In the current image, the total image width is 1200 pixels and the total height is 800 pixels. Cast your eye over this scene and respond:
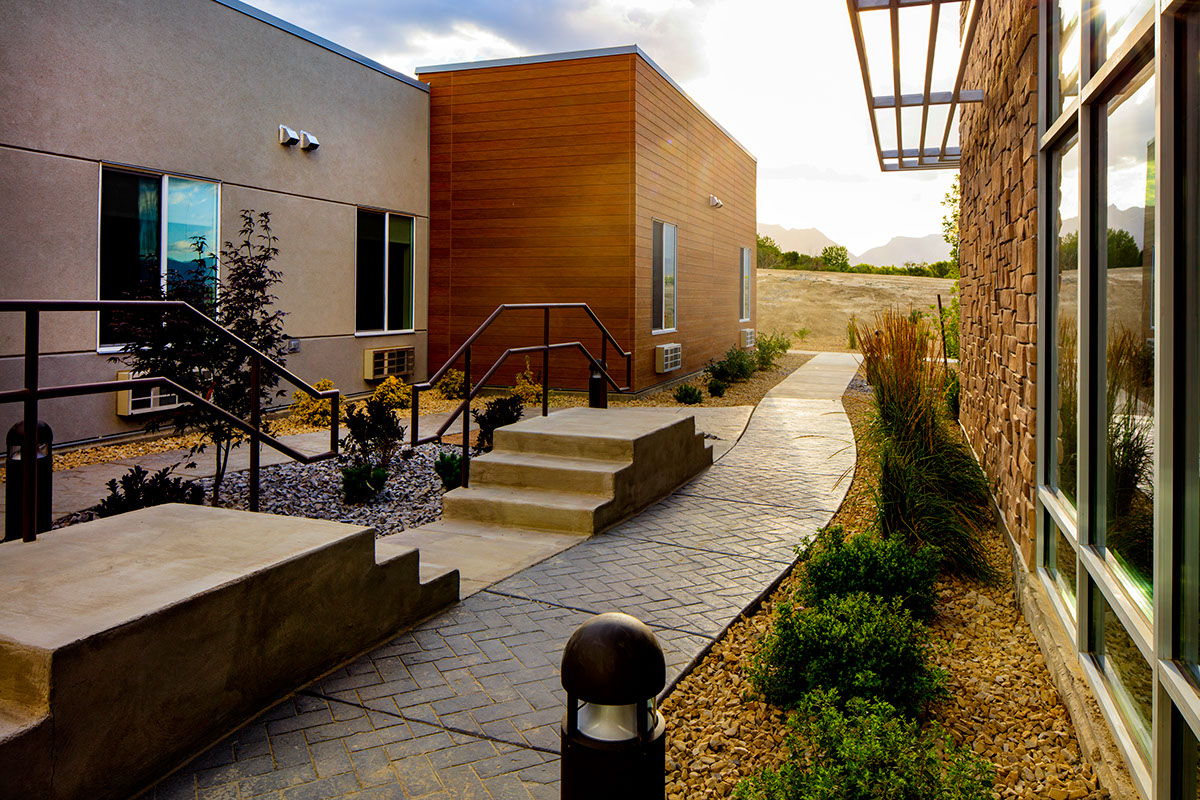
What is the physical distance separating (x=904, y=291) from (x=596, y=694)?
1406 inches

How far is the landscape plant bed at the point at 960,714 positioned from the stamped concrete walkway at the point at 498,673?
14cm

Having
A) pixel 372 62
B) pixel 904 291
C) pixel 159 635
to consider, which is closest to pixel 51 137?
pixel 372 62

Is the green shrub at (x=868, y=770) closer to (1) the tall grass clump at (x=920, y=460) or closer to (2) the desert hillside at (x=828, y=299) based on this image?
(1) the tall grass clump at (x=920, y=460)

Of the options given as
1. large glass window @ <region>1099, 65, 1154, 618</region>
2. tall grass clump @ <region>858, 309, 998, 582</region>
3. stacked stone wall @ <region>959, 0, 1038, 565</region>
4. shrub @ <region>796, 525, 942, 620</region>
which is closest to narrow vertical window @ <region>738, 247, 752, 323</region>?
stacked stone wall @ <region>959, 0, 1038, 565</region>

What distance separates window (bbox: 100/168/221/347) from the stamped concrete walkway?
518 cm

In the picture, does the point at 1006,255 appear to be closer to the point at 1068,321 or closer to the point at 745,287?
the point at 1068,321

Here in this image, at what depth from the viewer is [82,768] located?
219cm

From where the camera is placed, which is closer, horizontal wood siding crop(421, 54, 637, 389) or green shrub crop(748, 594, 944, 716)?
green shrub crop(748, 594, 944, 716)

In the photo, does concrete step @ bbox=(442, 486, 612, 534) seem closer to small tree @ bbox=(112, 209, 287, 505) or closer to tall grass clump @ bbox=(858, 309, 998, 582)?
small tree @ bbox=(112, 209, 287, 505)

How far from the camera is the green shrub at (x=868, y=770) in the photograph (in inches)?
83.7

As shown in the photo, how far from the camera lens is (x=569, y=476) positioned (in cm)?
546

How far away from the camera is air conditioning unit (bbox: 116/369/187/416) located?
26.3 ft

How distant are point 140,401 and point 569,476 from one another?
5100 millimetres

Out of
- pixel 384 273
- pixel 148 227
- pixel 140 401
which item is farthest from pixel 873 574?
pixel 384 273
